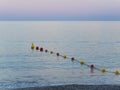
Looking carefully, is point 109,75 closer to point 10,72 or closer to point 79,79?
point 79,79

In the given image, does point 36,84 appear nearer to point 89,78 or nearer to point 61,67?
point 89,78

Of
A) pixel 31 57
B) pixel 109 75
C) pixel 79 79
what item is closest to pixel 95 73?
pixel 109 75

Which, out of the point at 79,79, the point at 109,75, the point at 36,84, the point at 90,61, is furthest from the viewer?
the point at 90,61

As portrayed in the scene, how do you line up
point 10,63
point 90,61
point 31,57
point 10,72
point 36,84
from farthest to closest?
point 31,57, point 90,61, point 10,63, point 10,72, point 36,84

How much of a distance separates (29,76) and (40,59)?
1409 cm

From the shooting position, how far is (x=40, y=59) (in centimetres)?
4325

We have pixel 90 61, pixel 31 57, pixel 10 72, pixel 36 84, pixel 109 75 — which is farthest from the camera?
pixel 31 57

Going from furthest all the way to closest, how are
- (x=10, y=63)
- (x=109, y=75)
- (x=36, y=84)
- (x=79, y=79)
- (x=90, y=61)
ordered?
1. (x=90, y=61)
2. (x=10, y=63)
3. (x=109, y=75)
4. (x=79, y=79)
5. (x=36, y=84)

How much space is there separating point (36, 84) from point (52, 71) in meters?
7.80

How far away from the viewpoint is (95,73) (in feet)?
101

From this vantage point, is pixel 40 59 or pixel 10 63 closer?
pixel 10 63

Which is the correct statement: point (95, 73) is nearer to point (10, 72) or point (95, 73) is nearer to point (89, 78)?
point (89, 78)

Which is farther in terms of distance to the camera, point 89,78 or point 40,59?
point 40,59

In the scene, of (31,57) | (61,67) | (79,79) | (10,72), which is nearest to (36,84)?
(79,79)
